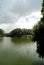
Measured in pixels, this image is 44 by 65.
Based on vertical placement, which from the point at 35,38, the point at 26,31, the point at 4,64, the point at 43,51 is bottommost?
the point at 4,64

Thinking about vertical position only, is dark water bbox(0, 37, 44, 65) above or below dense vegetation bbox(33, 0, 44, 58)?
below

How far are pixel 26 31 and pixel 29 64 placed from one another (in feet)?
364

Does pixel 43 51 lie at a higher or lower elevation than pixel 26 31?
lower

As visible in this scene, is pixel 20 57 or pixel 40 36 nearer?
pixel 40 36

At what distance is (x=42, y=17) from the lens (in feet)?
61.6

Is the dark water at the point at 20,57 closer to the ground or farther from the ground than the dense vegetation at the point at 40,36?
closer to the ground

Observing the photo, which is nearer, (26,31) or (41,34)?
(41,34)

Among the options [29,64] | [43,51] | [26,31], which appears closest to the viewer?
[43,51]

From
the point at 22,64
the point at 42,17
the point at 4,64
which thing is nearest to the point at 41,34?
the point at 42,17

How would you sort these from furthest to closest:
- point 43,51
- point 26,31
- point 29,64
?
1. point 26,31
2. point 29,64
3. point 43,51

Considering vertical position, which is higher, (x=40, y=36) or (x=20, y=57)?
(x=40, y=36)

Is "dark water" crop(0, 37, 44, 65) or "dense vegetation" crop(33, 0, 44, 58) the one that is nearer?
"dense vegetation" crop(33, 0, 44, 58)

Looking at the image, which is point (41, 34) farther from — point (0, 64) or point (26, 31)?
point (26, 31)

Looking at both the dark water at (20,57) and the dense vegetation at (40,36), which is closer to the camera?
the dense vegetation at (40,36)
